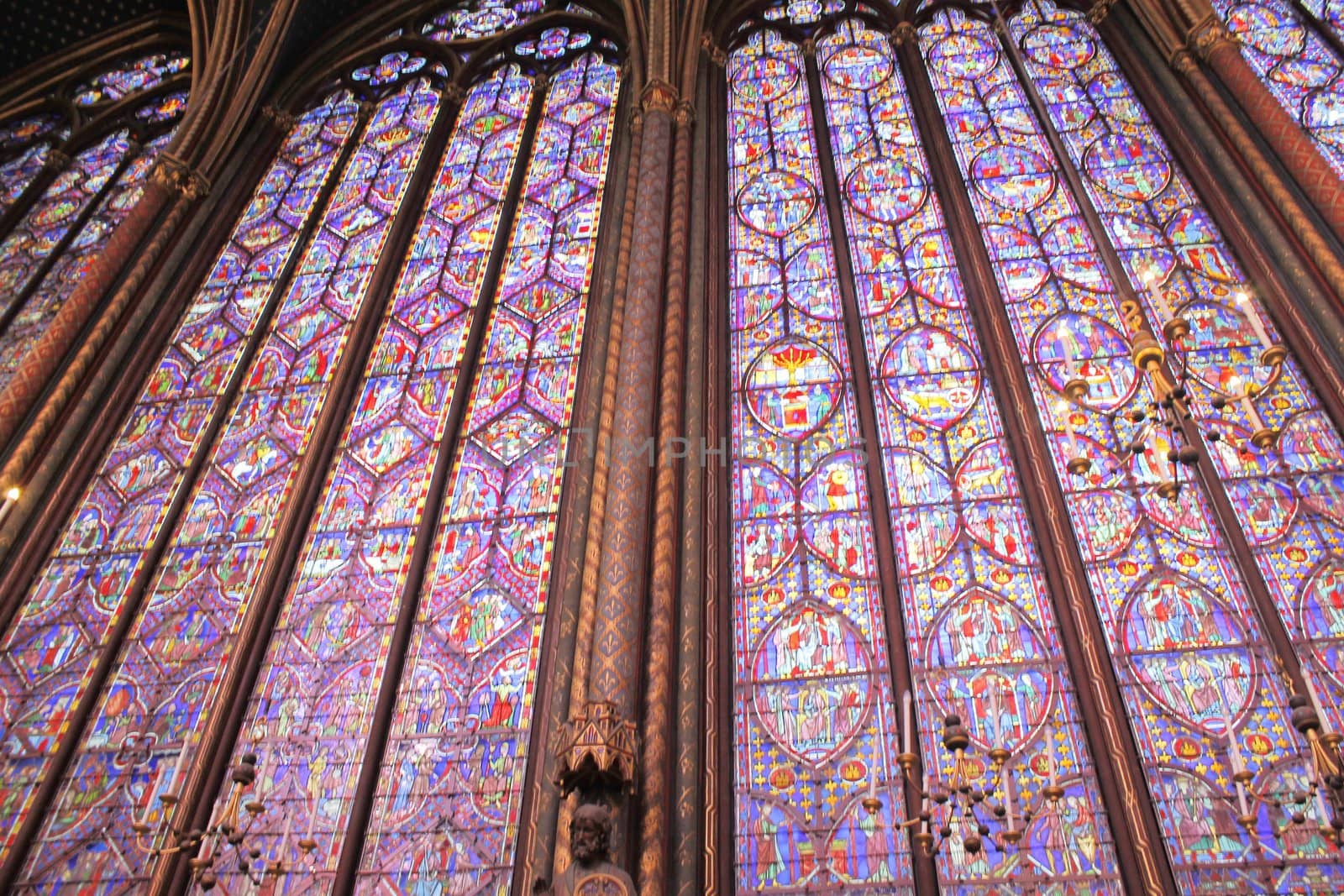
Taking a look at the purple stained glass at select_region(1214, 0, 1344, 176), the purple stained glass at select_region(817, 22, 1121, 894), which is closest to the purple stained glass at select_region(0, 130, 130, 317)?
the purple stained glass at select_region(817, 22, 1121, 894)

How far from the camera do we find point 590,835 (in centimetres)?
600

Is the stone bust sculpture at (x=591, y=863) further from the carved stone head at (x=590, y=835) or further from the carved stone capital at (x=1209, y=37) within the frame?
the carved stone capital at (x=1209, y=37)

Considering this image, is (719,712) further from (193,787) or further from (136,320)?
(136,320)

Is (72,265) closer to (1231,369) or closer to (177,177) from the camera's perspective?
(177,177)

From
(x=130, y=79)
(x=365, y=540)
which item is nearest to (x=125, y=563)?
(x=365, y=540)

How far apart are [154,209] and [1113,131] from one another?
8.63m

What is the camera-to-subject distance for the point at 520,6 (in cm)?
1428

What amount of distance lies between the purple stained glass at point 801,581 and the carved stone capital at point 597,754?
908mm

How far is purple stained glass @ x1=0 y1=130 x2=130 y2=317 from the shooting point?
1183 cm

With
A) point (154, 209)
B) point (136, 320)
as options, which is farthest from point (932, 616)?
point (154, 209)

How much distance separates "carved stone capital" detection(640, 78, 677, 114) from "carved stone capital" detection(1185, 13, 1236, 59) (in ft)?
15.0

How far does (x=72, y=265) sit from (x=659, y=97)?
588 cm

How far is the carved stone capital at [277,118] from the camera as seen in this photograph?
13.2 m

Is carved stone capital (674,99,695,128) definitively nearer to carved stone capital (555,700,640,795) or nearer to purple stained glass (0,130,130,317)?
purple stained glass (0,130,130,317)
